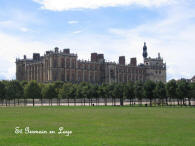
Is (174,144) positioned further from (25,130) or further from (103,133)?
(25,130)

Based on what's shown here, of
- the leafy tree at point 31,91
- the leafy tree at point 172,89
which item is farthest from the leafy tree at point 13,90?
the leafy tree at point 172,89

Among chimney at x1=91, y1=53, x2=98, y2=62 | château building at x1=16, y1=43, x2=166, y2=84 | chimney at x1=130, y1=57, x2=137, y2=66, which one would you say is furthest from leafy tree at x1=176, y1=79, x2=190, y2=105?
chimney at x1=130, y1=57, x2=137, y2=66

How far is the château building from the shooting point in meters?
127

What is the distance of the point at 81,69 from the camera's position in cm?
13812

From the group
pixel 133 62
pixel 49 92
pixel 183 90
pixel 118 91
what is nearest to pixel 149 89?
pixel 183 90

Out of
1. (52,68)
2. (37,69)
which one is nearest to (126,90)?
(52,68)

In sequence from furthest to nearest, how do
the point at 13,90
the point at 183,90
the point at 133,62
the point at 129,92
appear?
the point at 133,62, the point at 13,90, the point at 129,92, the point at 183,90

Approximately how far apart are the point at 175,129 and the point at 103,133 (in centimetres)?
471

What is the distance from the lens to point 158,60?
565 ft

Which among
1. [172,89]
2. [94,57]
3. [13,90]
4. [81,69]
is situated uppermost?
[94,57]

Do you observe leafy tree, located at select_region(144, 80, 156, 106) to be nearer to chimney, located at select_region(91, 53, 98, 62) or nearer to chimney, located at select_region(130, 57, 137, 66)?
chimney, located at select_region(91, 53, 98, 62)

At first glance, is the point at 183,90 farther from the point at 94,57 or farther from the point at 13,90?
the point at 94,57

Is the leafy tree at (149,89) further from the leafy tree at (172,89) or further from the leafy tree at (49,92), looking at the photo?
the leafy tree at (49,92)

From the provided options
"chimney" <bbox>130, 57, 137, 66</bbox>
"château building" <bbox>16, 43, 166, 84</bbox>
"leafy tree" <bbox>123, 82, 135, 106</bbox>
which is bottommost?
"leafy tree" <bbox>123, 82, 135, 106</bbox>
